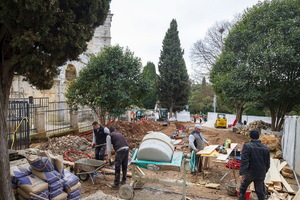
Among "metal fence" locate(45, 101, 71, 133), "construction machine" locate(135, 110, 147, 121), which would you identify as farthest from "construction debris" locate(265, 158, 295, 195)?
"construction machine" locate(135, 110, 147, 121)

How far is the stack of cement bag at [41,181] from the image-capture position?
12.7ft

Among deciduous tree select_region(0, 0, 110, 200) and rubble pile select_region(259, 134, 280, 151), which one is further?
rubble pile select_region(259, 134, 280, 151)

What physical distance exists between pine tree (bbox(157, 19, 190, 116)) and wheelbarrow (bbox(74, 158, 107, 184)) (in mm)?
25243

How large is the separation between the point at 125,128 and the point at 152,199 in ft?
29.4

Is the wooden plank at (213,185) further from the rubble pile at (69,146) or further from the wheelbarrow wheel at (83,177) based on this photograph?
the rubble pile at (69,146)

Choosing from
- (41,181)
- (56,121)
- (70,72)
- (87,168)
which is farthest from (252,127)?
(41,181)

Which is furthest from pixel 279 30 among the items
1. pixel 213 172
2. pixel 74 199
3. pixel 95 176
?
pixel 74 199

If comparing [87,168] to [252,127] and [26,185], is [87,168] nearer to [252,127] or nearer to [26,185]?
[26,185]

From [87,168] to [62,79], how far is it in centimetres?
1296

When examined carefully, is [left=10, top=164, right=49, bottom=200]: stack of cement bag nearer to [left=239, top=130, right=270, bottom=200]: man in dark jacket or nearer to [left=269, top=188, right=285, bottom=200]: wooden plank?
[left=239, top=130, right=270, bottom=200]: man in dark jacket

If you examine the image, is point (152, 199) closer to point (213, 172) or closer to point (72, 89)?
point (213, 172)

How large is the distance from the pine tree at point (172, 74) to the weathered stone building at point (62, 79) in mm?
10686

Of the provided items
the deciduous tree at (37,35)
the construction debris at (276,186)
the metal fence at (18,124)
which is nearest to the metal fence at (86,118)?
the metal fence at (18,124)

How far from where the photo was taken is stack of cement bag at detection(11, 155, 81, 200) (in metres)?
3.87
